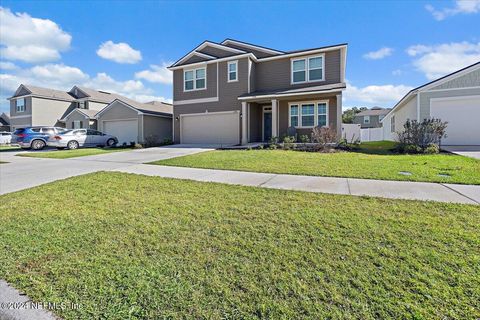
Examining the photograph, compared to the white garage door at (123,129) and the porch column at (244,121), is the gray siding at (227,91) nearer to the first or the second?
the porch column at (244,121)

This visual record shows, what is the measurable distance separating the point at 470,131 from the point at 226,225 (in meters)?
16.4

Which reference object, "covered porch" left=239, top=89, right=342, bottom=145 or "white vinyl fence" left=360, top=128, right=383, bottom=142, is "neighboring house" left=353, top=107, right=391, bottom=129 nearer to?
"white vinyl fence" left=360, top=128, right=383, bottom=142

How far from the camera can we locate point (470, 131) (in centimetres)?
1384

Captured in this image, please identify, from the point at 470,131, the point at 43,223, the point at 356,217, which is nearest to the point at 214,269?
the point at 356,217

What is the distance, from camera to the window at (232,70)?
18231mm

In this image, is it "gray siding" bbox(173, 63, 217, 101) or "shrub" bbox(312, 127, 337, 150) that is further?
"gray siding" bbox(173, 63, 217, 101)

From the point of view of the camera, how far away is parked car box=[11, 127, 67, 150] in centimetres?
1773

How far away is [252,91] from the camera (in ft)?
60.4

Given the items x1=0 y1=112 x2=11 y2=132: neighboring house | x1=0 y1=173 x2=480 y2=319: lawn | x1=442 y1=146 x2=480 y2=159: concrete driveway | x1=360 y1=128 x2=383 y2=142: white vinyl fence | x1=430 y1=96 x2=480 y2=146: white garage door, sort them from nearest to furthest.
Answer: x1=0 y1=173 x2=480 y2=319: lawn → x1=442 y1=146 x2=480 y2=159: concrete driveway → x1=430 y1=96 x2=480 y2=146: white garage door → x1=360 y1=128 x2=383 y2=142: white vinyl fence → x1=0 y1=112 x2=11 y2=132: neighboring house

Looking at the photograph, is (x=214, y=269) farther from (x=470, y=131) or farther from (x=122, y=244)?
(x=470, y=131)

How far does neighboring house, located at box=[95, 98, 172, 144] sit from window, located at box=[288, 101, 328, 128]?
11.1 meters

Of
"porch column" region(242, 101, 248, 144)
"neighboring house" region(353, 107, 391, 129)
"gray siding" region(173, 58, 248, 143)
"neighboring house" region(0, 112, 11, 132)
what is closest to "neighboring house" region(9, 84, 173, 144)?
"gray siding" region(173, 58, 248, 143)

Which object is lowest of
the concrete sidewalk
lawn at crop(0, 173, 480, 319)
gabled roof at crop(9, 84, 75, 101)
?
lawn at crop(0, 173, 480, 319)

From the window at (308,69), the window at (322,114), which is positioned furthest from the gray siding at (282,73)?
the window at (322,114)
